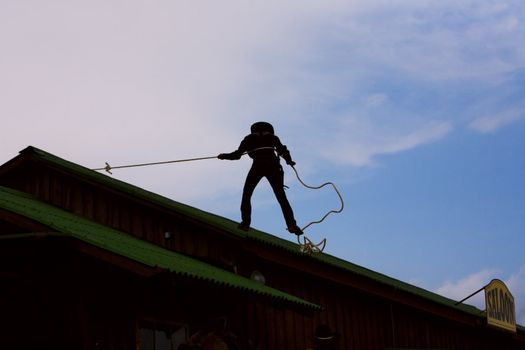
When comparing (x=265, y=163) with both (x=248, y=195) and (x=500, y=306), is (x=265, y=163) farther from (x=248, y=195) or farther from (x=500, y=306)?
(x=500, y=306)

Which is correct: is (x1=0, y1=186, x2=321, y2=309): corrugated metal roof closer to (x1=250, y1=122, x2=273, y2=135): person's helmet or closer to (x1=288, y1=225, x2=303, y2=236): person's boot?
(x1=288, y1=225, x2=303, y2=236): person's boot

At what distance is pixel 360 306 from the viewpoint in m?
20.0

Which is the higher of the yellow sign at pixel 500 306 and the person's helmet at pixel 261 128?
the person's helmet at pixel 261 128

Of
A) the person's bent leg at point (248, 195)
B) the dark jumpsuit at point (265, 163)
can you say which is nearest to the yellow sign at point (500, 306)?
the dark jumpsuit at point (265, 163)

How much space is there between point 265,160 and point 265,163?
0.05 metres

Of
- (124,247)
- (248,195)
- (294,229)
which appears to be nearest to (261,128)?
(248,195)

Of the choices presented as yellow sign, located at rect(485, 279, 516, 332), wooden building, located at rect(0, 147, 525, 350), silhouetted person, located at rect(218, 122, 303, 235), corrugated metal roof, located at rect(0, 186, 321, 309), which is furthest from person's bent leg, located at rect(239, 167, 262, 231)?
yellow sign, located at rect(485, 279, 516, 332)

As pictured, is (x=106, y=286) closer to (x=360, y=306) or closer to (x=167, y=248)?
(x=167, y=248)

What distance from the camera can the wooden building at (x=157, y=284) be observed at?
485 inches

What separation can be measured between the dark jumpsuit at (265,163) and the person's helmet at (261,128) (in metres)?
0.08

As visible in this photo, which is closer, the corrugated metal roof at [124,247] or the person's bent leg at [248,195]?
the corrugated metal roof at [124,247]

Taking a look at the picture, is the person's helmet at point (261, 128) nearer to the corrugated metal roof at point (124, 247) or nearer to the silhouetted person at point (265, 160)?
the silhouetted person at point (265, 160)

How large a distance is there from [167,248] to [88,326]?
188 inches

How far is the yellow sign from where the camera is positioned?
2335 cm
